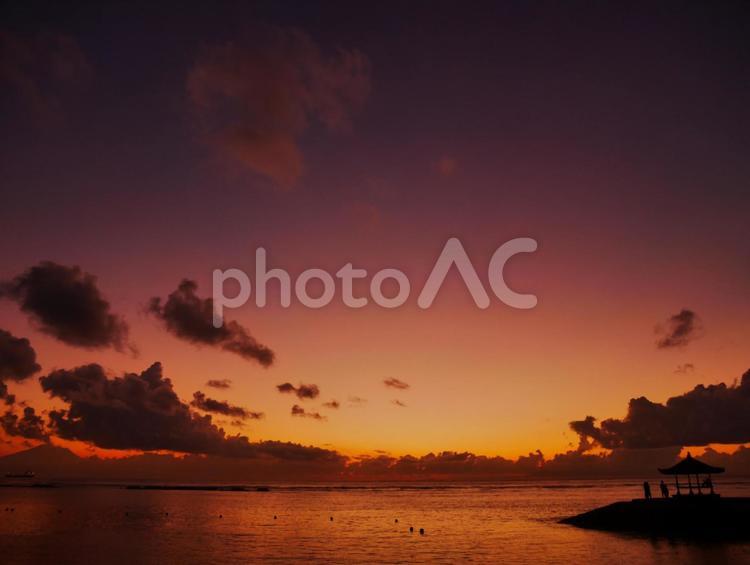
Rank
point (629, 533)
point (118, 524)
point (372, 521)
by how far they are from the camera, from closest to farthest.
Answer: point (629, 533)
point (118, 524)
point (372, 521)

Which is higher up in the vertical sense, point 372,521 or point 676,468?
point 676,468

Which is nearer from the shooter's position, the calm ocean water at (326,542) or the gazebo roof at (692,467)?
the calm ocean water at (326,542)

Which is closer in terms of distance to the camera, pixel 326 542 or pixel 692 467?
pixel 692 467

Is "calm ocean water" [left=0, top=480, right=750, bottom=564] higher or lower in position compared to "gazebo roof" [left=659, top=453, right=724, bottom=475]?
lower

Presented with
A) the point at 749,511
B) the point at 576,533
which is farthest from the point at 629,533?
the point at 749,511

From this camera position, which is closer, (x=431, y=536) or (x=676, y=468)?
(x=676, y=468)

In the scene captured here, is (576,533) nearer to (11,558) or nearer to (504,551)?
(504,551)

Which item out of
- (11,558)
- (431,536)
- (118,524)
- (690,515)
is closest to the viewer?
(11,558)

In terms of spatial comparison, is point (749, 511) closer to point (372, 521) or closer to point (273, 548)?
point (273, 548)

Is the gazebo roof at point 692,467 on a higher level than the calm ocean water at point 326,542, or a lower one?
higher

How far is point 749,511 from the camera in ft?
184

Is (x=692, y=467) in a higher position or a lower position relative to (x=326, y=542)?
higher

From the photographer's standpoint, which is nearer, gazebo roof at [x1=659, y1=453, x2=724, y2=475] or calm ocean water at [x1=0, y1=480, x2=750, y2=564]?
calm ocean water at [x1=0, y1=480, x2=750, y2=564]

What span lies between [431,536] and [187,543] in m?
28.2
